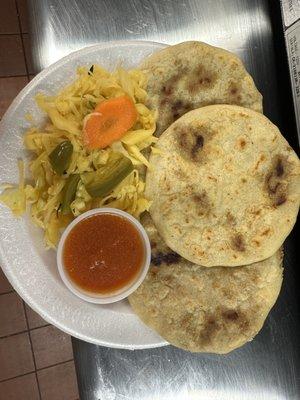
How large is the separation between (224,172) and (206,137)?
0.14 meters

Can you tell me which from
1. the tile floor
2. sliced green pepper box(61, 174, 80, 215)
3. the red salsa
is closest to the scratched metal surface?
the red salsa

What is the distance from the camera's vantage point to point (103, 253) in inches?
62.6

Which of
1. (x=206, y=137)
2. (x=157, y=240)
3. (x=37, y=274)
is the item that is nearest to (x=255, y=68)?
(x=206, y=137)

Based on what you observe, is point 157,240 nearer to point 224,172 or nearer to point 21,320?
point 224,172

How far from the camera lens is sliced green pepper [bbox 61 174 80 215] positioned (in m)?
1.60

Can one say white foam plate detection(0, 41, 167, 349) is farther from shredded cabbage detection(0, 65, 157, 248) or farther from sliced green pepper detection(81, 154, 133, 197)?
sliced green pepper detection(81, 154, 133, 197)

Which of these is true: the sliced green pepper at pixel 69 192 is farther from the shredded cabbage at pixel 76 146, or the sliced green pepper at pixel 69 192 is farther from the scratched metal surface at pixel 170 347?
the scratched metal surface at pixel 170 347

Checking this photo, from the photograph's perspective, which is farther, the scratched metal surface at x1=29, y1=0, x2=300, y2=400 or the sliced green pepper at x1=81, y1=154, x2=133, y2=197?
the scratched metal surface at x1=29, y1=0, x2=300, y2=400

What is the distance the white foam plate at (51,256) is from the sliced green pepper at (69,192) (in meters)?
0.14

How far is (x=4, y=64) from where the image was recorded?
247cm

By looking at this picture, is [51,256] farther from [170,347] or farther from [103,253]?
[170,347]

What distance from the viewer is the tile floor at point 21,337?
2486 millimetres

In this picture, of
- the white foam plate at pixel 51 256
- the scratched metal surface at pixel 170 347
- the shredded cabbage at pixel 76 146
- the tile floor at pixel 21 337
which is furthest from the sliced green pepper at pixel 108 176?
the tile floor at pixel 21 337

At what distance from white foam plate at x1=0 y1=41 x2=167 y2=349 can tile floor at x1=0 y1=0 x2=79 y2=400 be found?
964 millimetres
